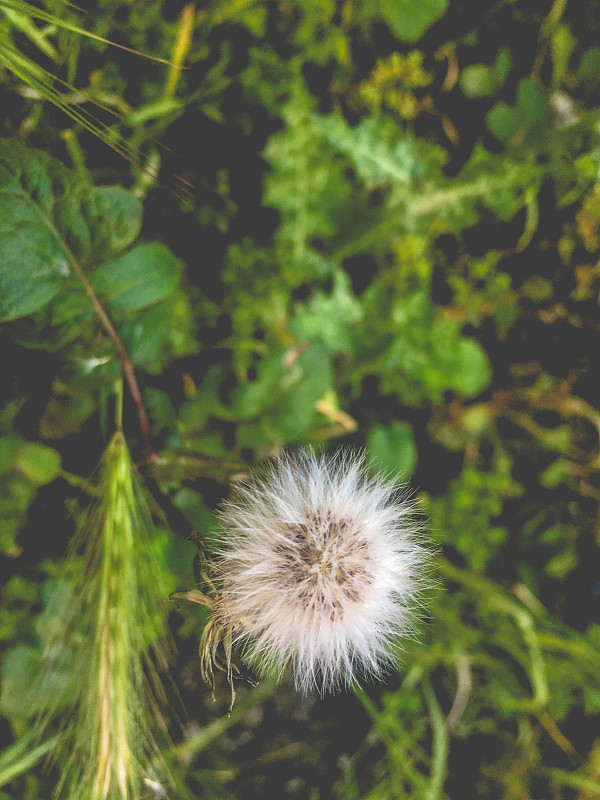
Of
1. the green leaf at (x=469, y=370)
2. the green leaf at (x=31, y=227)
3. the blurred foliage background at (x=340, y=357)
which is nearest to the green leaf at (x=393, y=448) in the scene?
the blurred foliage background at (x=340, y=357)

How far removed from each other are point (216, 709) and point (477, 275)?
45.8 inches

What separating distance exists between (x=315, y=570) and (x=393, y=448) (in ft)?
1.87

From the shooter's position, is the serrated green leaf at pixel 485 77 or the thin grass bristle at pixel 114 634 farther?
the serrated green leaf at pixel 485 77

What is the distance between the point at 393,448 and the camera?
1.19 m

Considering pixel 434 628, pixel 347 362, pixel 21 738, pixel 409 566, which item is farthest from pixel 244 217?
pixel 21 738

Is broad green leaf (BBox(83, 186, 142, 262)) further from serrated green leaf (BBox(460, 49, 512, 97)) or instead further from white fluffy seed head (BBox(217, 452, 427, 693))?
serrated green leaf (BBox(460, 49, 512, 97))

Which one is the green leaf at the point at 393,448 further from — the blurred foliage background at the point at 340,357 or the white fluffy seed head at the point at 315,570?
the white fluffy seed head at the point at 315,570

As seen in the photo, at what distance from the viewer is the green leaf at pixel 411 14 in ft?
3.71

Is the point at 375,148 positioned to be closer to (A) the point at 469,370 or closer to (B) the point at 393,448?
(A) the point at 469,370

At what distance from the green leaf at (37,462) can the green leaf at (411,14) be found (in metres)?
1.12

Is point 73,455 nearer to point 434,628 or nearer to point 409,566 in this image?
point 409,566

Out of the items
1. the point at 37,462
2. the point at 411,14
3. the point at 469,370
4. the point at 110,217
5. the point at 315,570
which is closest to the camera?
the point at 315,570

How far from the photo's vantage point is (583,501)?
1373 millimetres

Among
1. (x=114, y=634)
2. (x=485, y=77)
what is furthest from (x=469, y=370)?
(x=114, y=634)
